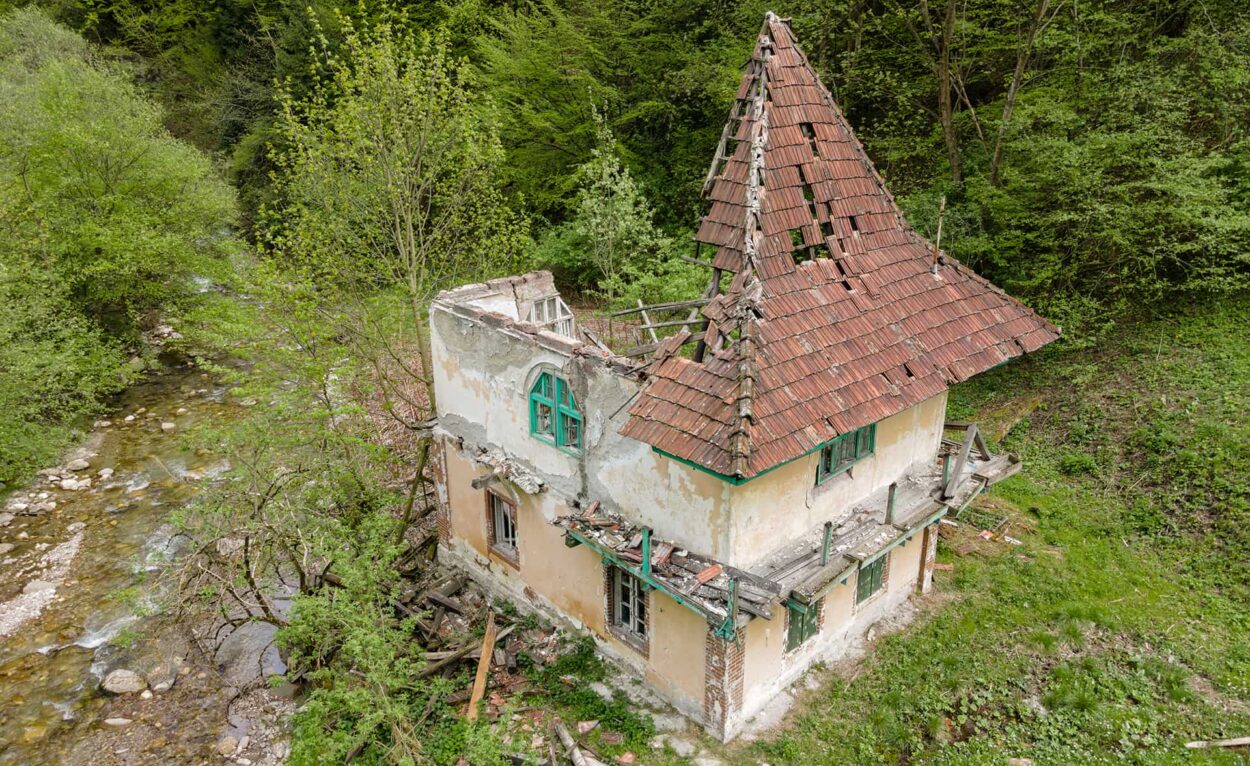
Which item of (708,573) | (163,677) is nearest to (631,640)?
(708,573)

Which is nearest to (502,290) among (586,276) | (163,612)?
(163,612)

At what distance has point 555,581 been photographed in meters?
13.2

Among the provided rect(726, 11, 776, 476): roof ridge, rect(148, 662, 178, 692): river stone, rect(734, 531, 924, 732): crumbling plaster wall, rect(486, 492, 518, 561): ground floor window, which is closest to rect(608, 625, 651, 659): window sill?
rect(734, 531, 924, 732): crumbling plaster wall

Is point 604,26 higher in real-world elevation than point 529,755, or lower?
higher

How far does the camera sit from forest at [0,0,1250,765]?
11.9 metres

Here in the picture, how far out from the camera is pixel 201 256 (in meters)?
27.2

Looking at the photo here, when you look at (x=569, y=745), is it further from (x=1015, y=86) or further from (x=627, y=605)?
(x=1015, y=86)

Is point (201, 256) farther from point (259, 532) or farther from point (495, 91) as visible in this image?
point (259, 532)

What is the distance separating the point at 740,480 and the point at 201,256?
2563 cm

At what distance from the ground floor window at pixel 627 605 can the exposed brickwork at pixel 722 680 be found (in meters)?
1.52

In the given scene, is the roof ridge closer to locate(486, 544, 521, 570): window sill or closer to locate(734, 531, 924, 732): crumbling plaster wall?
locate(734, 531, 924, 732): crumbling plaster wall

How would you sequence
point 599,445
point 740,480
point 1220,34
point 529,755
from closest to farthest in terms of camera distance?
1. point 740,480
2. point 529,755
3. point 599,445
4. point 1220,34

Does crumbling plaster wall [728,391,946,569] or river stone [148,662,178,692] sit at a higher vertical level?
crumbling plaster wall [728,391,946,569]

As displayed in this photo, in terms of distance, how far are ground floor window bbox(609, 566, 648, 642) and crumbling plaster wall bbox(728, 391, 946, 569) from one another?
2.30m
